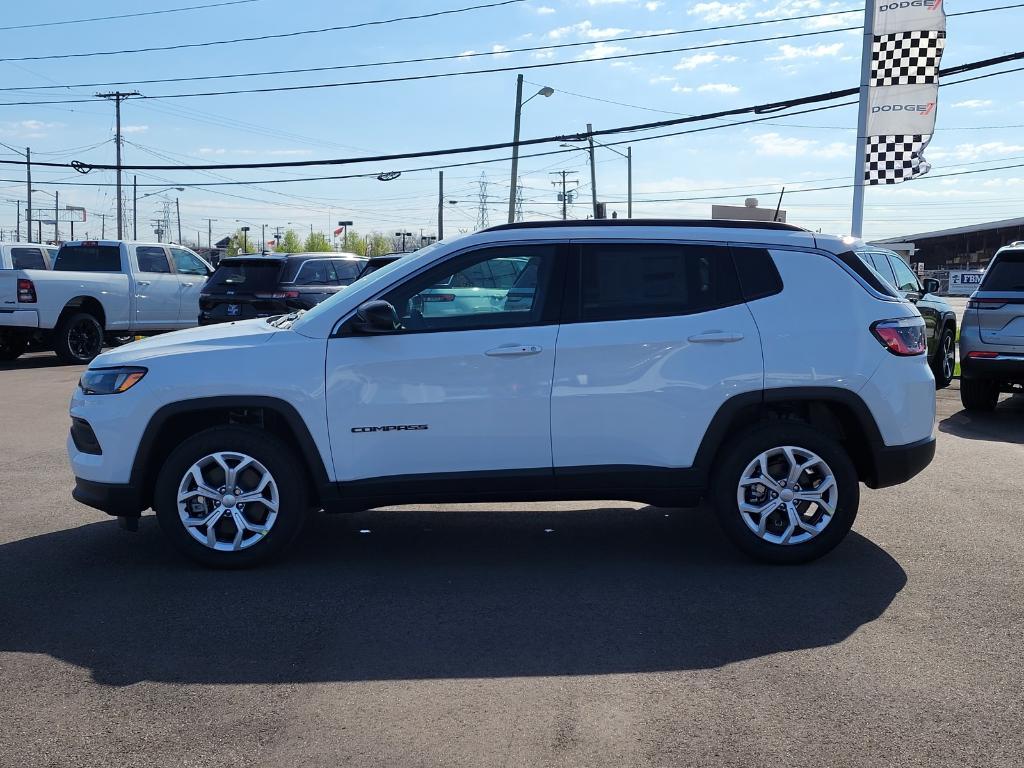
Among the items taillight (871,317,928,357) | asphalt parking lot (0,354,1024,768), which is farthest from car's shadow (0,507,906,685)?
taillight (871,317,928,357)

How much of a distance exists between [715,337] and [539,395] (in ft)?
3.29

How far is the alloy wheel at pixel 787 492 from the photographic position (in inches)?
221

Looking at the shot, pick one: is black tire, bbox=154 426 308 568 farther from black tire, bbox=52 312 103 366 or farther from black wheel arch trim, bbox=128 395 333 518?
black tire, bbox=52 312 103 366

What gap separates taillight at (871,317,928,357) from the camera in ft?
18.5

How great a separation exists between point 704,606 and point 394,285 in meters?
2.35

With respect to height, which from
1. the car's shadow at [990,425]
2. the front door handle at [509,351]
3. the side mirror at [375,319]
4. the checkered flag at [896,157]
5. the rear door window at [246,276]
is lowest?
the car's shadow at [990,425]

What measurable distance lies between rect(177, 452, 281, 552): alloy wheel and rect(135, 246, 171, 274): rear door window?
14240mm

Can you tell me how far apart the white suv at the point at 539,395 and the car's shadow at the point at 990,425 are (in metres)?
4.99

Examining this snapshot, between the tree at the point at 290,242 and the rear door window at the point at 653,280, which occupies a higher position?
the tree at the point at 290,242

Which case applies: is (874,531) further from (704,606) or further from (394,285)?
(394,285)

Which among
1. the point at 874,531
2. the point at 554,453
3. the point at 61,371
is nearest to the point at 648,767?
the point at 554,453

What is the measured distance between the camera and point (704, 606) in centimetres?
503

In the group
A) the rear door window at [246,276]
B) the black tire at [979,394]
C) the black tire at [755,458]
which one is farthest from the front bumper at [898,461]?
the rear door window at [246,276]

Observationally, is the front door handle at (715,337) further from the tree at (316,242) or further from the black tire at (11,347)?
Answer: the tree at (316,242)
